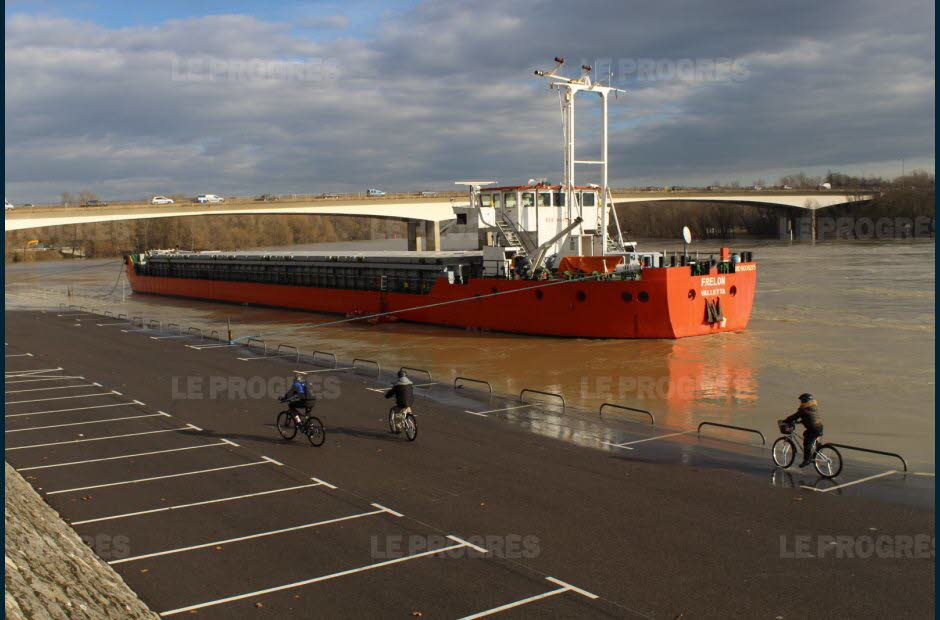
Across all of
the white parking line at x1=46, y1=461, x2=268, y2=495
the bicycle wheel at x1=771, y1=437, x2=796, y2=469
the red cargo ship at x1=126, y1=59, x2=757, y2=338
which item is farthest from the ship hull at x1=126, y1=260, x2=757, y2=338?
the white parking line at x1=46, y1=461, x2=268, y2=495

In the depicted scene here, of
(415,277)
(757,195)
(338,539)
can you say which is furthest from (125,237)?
(338,539)

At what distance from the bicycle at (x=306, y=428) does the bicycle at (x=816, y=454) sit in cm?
819

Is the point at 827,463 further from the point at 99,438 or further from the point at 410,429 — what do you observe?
the point at 99,438

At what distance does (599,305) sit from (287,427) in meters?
18.0

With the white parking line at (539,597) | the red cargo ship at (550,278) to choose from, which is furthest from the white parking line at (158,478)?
the red cargo ship at (550,278)

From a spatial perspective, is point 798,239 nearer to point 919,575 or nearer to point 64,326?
point 64,326

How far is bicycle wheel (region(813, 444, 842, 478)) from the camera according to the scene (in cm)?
1241

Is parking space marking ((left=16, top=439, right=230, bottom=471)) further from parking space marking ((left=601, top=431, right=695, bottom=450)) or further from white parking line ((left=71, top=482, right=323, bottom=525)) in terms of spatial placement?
parking space marking ((left=601, top=431, right=695, bottom=450))

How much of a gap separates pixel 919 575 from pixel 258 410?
14103mm

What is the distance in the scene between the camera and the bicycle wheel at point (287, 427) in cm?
1551

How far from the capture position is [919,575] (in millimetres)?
8758

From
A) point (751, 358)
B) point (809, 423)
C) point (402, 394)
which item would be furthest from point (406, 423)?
point (751, 358)

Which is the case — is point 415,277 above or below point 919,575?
above

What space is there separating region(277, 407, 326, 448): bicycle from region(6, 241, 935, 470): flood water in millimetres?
7710
